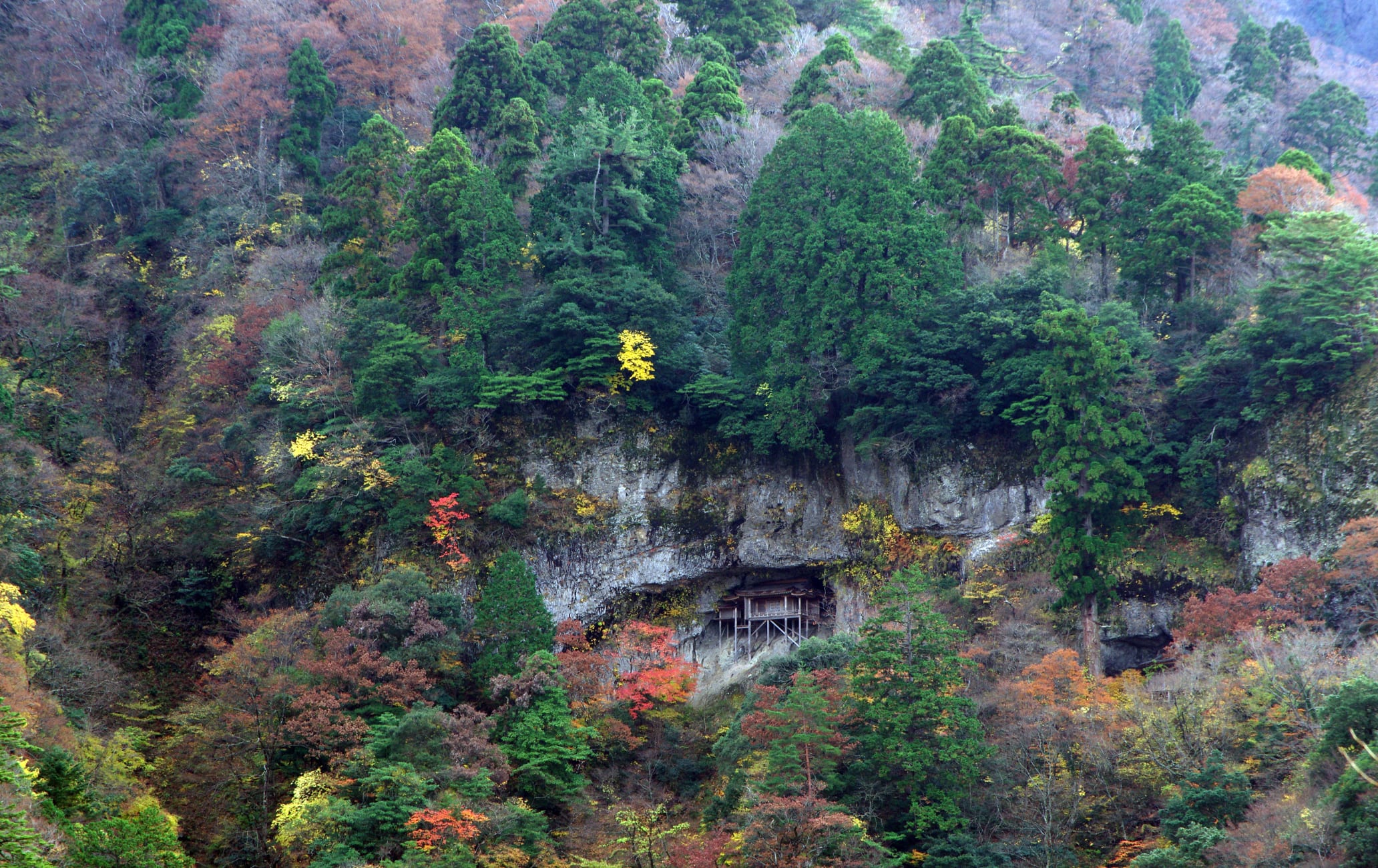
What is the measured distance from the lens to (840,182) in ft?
110

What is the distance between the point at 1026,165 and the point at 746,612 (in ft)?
45.7

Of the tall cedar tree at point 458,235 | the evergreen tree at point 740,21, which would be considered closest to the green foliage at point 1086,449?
the tall cedar tree at point 458,235

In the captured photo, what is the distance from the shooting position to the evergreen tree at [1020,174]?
1355 inches

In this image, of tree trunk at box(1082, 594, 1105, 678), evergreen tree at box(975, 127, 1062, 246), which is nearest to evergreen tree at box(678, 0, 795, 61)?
evergreen tree at box(975, 127, 1062, 246)

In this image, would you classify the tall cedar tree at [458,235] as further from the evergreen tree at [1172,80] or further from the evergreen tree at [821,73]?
the evergreen tree at [1172,80]

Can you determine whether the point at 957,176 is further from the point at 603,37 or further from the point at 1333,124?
the point at 1333,124

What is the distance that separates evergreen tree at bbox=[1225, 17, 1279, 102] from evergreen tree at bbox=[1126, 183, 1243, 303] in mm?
18886

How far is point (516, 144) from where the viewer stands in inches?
1483

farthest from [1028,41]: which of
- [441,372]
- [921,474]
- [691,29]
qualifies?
[441,372]

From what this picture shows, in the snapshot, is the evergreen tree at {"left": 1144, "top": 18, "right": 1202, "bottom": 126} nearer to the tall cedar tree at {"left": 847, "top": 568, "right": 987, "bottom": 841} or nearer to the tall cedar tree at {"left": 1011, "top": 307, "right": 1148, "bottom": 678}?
the tall cedar tree at {"left": 1011, "top": 307, "right": 1148, "bottom": 678}

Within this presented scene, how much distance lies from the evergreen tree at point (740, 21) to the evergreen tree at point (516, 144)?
10006 millimetres

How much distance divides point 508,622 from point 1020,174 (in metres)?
17.6

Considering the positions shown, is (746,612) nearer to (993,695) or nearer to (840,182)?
(993,695)

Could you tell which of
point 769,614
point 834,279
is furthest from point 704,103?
point 769,614
